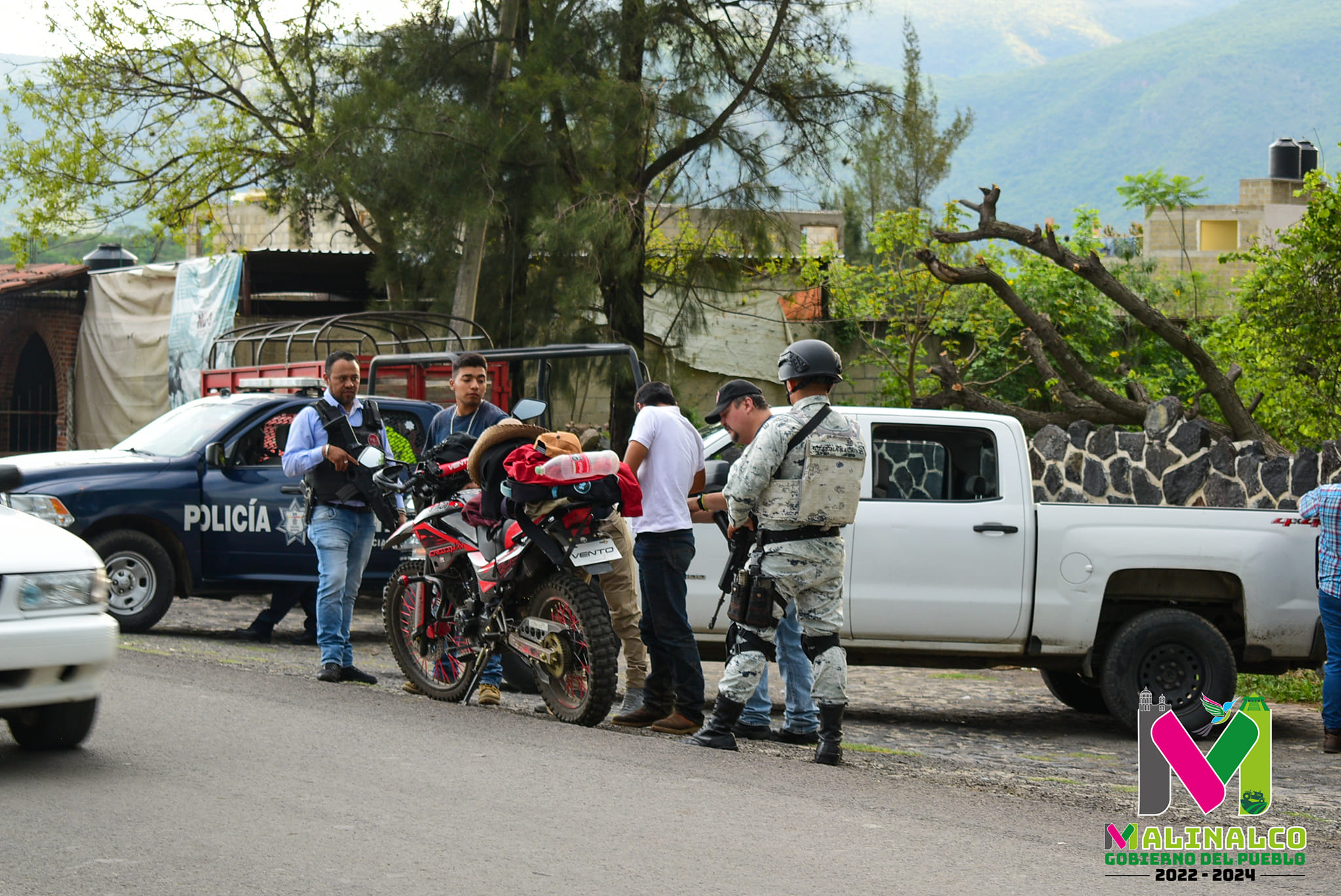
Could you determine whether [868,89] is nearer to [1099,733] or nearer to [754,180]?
[754,180]

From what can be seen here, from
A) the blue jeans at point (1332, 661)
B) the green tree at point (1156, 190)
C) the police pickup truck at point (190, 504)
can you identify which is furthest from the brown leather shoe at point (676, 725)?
the green tree at point (1156, 190)

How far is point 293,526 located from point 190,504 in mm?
791

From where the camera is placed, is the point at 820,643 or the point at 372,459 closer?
the point at 820,643

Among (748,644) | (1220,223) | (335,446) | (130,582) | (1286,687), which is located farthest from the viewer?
(1220,223)

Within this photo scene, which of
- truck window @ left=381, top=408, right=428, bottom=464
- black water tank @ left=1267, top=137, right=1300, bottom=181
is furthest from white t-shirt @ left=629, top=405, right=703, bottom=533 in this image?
black water tank @ left=1267, top=137, right=1300, bottom=181

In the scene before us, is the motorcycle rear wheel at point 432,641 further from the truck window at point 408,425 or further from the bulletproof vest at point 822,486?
the truck window at point 408,425

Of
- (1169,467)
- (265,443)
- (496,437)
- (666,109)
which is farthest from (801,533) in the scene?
(666,109)

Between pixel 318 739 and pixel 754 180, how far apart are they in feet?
38.0

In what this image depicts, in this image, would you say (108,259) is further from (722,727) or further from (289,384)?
(722,727)

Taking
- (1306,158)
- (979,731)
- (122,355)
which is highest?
(1306,158)

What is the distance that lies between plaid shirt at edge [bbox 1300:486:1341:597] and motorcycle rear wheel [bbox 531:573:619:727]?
4.09m

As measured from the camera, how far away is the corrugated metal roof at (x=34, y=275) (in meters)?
24.3

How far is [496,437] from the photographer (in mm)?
7395

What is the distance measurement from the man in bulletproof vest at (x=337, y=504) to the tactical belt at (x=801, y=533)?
2.76m
